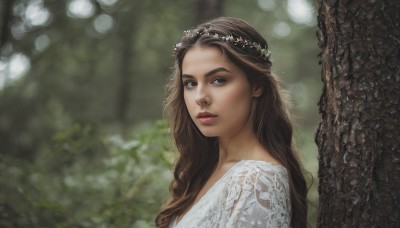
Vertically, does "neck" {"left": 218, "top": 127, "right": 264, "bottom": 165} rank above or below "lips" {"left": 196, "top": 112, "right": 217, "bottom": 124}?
below

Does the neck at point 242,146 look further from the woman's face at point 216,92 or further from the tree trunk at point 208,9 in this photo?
the tree trunk at point 208,9

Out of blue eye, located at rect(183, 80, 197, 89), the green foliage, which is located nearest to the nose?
blue eye, located at rect(183, 80, 197, 89)

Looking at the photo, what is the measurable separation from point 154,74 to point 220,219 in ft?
32.4

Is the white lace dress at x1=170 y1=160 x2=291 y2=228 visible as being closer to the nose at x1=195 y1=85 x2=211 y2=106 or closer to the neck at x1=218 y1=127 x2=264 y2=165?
the neck at x1=218 y1=127 x2=264 y2=165

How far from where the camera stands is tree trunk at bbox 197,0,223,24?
18.0 feet

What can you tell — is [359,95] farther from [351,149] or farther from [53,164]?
[53,164]

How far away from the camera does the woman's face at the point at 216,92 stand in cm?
271

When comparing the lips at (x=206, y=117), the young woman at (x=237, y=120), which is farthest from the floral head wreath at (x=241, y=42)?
the lips at (x=206, y=117)

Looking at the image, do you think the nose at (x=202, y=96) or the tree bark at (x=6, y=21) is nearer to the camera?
the nose at (x=202, y=96)

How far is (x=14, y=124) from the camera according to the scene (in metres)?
8.20

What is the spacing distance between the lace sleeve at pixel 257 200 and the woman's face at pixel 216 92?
0.34 meters

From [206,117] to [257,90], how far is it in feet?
1.14

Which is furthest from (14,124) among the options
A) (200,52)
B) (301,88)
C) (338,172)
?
(301,88)

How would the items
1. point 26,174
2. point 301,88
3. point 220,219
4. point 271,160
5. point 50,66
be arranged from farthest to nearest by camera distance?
point 301,88 < point 50,66 < point 26,174 < point 271,160 < point 220,219
